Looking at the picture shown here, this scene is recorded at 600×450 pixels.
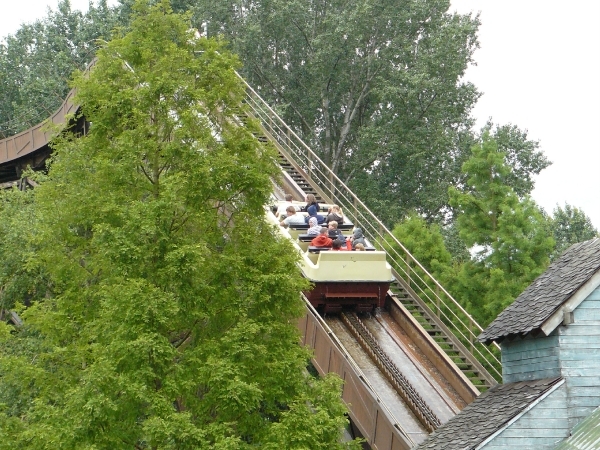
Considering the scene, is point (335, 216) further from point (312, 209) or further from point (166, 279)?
point (166, 279)

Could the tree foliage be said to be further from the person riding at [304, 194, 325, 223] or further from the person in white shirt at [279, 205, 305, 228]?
the person in white shirt at [279, 205, 305, 228]

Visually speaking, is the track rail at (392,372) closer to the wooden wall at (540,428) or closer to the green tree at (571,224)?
the wooden wall at (540,428)

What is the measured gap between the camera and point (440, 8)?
4972 centimetres

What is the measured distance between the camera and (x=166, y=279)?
47.0 feet

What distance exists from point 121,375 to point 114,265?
159cm

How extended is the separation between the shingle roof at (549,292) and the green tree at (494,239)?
1086cm

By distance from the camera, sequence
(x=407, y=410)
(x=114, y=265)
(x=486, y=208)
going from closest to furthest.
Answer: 1. (x=114, y=265)
2. (x=407, y=410)
3. (x=486, y=208)

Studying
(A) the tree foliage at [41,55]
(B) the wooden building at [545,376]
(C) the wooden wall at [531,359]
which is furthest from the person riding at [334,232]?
(A) the tree foliage at [41,55]

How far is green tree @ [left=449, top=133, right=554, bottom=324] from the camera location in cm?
2777

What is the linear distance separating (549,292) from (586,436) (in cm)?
226

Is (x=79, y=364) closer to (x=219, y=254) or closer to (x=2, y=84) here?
(x=219, y=254)

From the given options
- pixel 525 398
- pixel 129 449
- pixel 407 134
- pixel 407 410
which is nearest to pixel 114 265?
pixel 129 449

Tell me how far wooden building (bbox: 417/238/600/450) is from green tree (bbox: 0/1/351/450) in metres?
1.90

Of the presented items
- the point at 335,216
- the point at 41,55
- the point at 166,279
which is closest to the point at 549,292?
the point at 166,279
